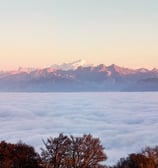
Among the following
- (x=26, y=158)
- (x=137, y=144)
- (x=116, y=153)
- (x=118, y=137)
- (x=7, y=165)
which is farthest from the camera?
(x=118, y=137)

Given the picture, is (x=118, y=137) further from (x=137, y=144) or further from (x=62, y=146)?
(x=62, y=146)

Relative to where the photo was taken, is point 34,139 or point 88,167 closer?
point 88,167

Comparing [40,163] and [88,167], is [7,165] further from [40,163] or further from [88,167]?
[88,167]

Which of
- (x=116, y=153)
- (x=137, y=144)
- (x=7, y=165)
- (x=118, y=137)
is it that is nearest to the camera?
(x=7, y=165)

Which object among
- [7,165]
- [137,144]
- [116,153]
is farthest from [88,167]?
[137,144]

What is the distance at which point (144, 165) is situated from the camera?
49.7 metres

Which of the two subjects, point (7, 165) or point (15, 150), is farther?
point (15, 150)

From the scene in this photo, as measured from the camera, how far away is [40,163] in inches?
1855

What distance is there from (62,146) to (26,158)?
19.1 ft

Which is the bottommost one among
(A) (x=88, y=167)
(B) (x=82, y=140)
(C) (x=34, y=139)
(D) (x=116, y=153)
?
(A) (x=88, y=167)

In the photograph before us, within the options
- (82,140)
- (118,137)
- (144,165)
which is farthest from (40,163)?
(118,137)

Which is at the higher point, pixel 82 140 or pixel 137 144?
pixel 137 144

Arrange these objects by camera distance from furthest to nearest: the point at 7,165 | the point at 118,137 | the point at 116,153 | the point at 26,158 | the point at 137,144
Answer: the point at 118,137 → the point at 137,144 → the point at 116,153 → the point at 26,158 → the point at 7,165

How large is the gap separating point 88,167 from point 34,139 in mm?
123218
